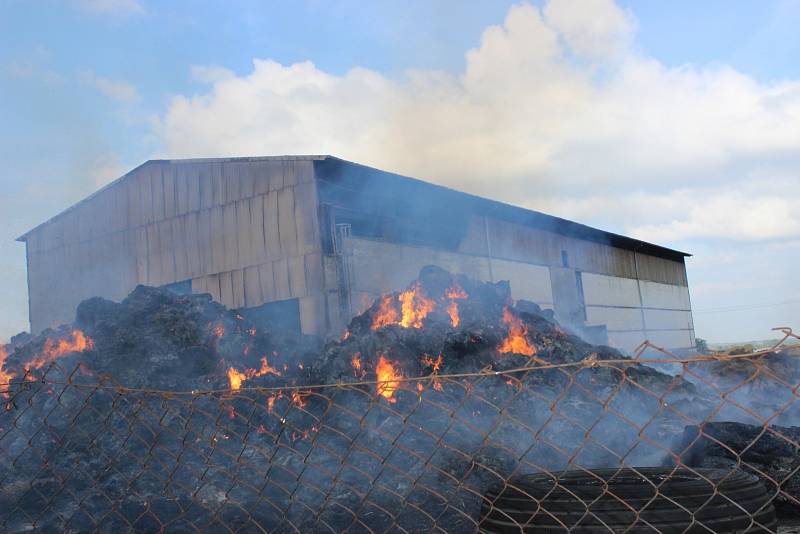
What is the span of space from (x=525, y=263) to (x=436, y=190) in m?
5.62

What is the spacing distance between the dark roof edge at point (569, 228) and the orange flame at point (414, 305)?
4.10m

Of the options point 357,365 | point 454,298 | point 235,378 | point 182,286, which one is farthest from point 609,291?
point 235,378

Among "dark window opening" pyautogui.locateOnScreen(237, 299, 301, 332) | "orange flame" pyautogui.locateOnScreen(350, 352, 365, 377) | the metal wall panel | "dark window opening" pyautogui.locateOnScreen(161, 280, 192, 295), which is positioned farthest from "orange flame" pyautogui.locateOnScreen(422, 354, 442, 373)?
the metal wall panel

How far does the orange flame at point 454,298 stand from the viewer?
35.9 ft

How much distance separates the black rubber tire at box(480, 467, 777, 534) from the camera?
2510 mm

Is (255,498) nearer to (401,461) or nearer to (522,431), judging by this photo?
(401,461)

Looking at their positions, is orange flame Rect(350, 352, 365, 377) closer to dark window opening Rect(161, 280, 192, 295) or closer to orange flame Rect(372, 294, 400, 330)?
orange flame Rect(372, 294, 400, 330)

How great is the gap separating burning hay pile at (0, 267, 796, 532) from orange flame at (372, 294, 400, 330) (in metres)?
0.04

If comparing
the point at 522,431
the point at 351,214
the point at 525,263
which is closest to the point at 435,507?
the point at 522,431

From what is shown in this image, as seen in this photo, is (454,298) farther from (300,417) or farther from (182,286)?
(182,286)

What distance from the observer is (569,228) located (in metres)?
23.9

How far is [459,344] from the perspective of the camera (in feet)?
29.9

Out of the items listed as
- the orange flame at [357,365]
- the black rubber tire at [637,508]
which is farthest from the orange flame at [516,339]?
the black rubber tire at [637,508]

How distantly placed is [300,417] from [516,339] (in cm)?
388
